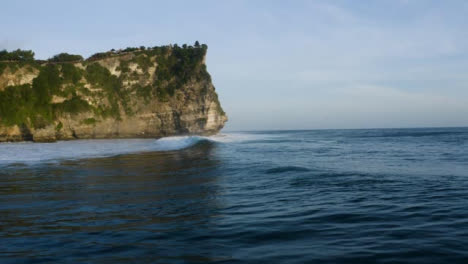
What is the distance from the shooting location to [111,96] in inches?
2442

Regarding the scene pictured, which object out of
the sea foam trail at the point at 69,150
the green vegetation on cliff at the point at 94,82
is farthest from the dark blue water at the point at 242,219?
the green vegetation on cliff at the point at 94,82

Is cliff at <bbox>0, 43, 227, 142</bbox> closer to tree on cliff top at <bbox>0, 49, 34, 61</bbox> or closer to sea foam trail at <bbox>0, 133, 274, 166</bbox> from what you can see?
tree on cliff top at <bbox>0, 49, 34, 61</bbox>

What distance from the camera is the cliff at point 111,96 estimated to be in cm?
5262

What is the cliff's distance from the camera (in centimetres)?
5262

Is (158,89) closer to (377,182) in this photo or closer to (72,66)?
(72,66)

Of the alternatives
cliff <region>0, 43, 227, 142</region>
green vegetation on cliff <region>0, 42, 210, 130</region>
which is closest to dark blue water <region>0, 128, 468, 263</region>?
cliff <region>0, 43, 227, 142</region>

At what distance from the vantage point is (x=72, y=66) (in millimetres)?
58781

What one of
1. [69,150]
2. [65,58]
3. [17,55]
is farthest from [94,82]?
[69,150]

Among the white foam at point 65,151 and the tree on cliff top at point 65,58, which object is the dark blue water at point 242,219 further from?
the tree on cliff top at point 65,58

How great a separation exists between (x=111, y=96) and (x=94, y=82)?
12.3 feet

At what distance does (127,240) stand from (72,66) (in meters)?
61.1

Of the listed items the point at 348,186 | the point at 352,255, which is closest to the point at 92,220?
the point at 352,255

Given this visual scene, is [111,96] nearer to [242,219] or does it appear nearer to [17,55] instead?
[17,55]

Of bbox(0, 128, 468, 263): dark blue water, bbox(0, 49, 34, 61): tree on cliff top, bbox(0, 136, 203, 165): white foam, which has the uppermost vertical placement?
bbox(0, 49, 34, 61): tree on cliff top
